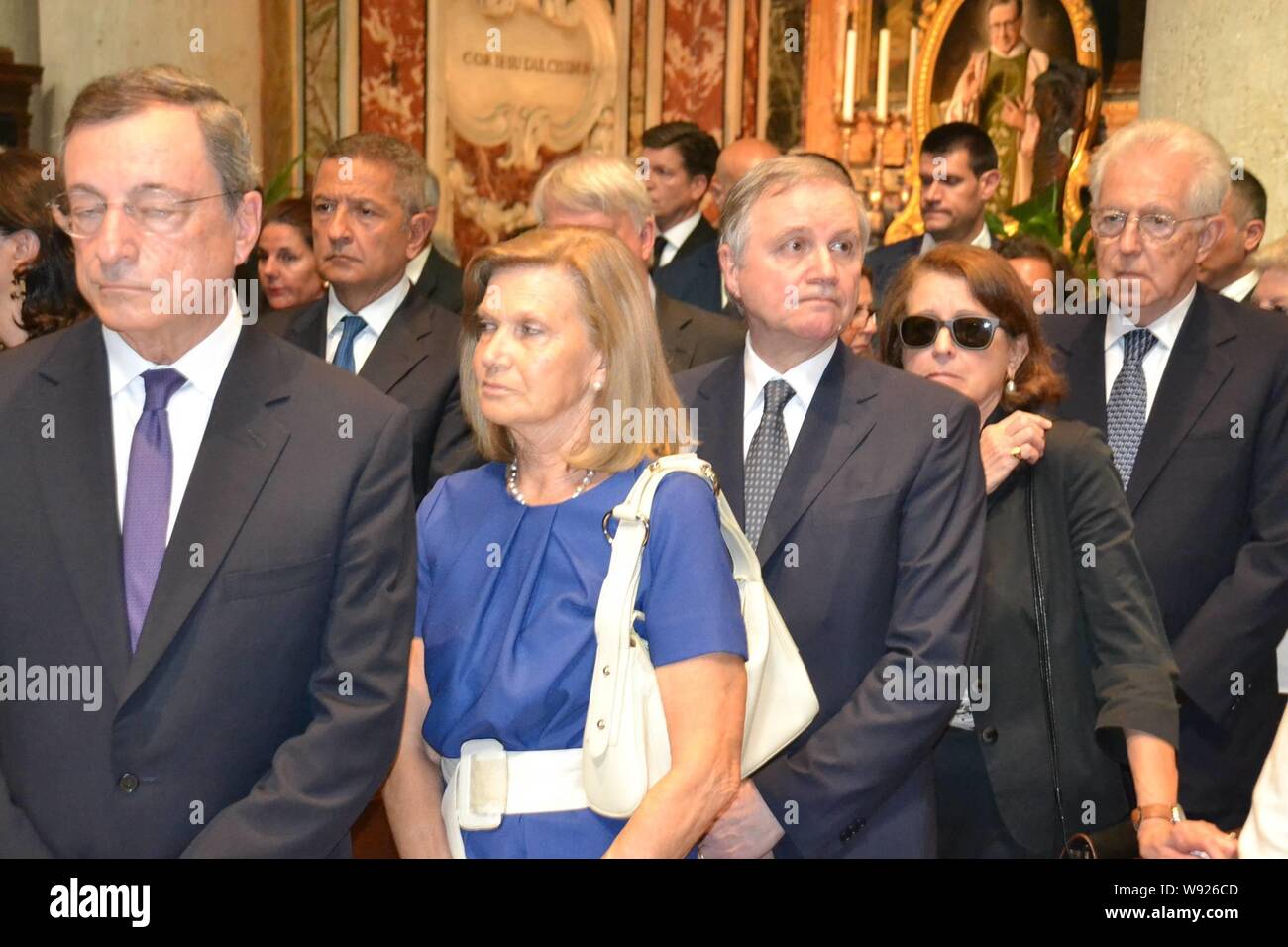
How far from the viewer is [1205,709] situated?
147 inches

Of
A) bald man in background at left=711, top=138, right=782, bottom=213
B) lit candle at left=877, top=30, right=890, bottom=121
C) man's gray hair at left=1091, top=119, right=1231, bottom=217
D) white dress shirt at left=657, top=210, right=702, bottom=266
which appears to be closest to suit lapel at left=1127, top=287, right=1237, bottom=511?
man's gray hair at left=1091, top=119, right=1231, bottom=217

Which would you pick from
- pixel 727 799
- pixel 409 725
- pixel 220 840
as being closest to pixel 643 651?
pixel 727 799

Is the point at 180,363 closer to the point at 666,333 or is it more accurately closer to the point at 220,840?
the point at 220,840

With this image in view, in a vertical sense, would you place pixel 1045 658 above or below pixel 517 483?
below

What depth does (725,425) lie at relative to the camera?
3303 millimetres

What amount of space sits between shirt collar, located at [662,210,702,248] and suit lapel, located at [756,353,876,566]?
399 cm

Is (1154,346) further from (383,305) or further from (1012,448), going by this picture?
(383,305)

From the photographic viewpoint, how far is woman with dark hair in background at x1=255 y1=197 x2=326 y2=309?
20.6ft

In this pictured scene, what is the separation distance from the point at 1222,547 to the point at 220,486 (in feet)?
7.97

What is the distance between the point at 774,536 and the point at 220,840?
3.94ft

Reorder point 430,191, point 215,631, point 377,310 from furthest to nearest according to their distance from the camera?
point 430,191 < point 377,310 < point 215,631

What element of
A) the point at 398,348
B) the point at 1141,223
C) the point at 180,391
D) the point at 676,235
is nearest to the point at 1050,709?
the point at 1141,223

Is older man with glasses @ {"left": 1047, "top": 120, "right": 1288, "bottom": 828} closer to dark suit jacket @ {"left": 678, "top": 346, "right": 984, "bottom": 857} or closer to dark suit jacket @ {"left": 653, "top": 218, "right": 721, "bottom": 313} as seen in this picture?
Result: dark suit jacket @ {"left": 678, "top": 346, "right": 984, "bottom": 857}

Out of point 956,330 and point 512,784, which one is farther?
point 956,330
